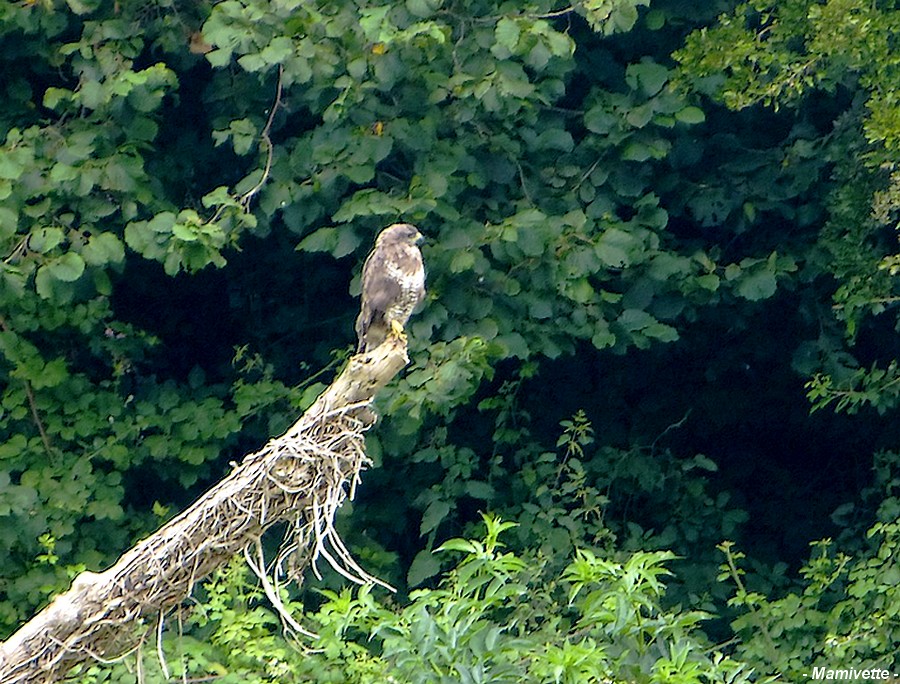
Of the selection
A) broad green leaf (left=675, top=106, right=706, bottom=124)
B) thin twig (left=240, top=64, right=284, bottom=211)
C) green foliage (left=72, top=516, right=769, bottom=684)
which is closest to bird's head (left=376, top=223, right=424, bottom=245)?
thin twig (left=240, top=64, right=284, bottom=211)

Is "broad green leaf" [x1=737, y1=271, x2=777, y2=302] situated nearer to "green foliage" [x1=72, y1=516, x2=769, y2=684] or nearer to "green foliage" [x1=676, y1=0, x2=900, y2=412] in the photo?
"green foliage" [x1=676, y1=0, x2=900, y2=412]

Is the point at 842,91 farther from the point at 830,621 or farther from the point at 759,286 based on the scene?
the point at 830,621

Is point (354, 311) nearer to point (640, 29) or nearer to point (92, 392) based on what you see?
point (92, 392)

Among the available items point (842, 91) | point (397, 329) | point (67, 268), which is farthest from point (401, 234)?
point (842, 91)

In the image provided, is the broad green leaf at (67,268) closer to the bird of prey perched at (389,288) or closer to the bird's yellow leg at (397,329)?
the bird of prey perched at (389,288)

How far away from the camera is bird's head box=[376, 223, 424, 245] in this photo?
416 cm

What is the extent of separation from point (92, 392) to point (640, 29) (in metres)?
2.67

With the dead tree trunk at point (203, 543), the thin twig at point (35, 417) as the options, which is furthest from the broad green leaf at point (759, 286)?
the thin twig at point (35, 417)

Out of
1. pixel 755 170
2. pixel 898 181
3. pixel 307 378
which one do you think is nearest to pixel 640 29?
pixel 755 170

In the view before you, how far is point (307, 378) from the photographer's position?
18.5 feet

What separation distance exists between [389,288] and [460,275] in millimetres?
879

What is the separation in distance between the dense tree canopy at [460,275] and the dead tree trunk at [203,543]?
0.66 m

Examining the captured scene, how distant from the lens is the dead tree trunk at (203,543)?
9.69 ft

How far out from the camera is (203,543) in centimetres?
300
